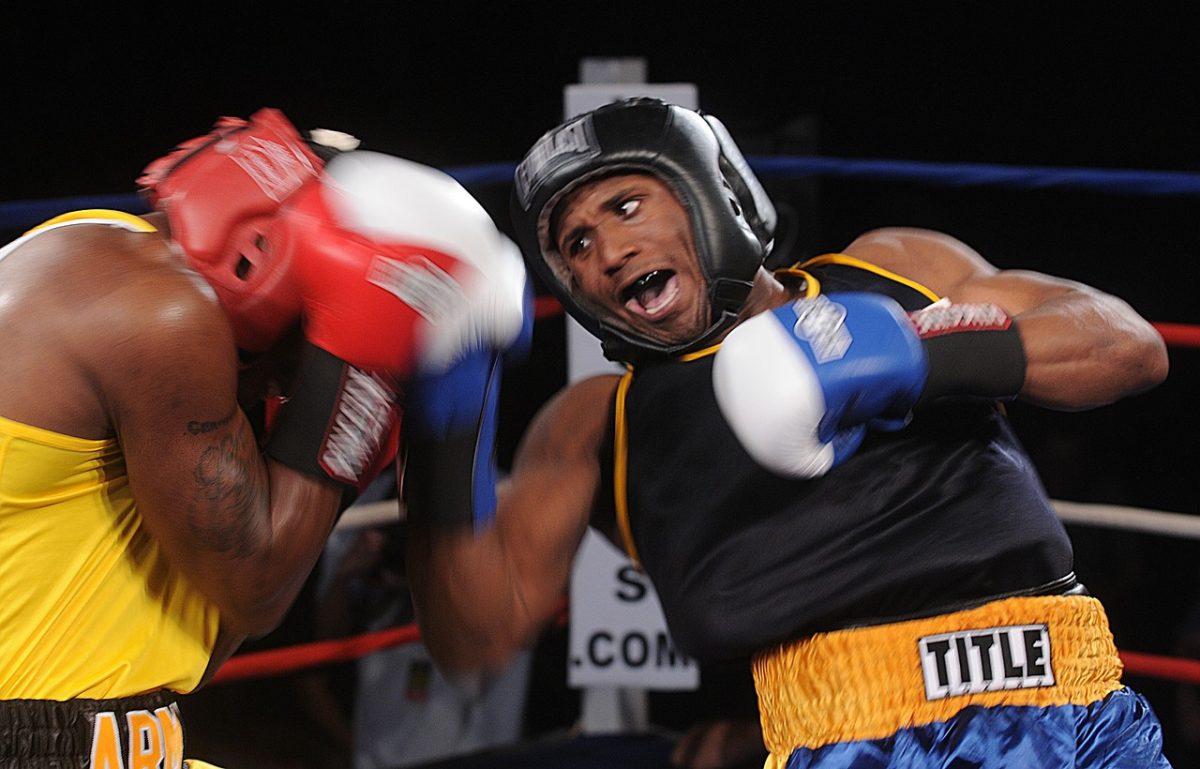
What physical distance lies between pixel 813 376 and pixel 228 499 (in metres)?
0.48

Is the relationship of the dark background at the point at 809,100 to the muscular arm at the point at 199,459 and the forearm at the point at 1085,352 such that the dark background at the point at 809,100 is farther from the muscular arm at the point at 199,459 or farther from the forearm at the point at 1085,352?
the muscular arm at the point at 199,459

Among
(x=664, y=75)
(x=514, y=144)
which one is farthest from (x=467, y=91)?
(x=664, y=75)

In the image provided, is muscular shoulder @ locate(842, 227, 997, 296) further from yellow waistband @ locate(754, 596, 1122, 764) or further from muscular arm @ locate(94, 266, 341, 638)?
muscular arm @ locate(94, 266, 341, 638)

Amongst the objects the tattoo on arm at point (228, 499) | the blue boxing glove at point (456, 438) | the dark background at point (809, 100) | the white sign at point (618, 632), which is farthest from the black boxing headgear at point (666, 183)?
the dark background at point (809, 100)

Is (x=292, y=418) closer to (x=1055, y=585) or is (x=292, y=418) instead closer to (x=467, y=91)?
(x=1055, y=585)

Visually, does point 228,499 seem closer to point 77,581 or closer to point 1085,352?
point 77,581

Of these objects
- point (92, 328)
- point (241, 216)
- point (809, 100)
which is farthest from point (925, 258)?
point (809, 100)

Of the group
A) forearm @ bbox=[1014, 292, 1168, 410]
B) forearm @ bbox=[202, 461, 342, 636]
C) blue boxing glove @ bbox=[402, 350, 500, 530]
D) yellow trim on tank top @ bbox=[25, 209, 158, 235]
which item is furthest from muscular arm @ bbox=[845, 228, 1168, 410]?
yellow trim on tank top @ bbox=[25, 209, 158, 235]

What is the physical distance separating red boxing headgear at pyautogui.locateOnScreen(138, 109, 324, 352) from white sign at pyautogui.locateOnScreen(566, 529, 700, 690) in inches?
53.2

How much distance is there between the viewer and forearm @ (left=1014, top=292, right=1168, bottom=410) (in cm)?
125

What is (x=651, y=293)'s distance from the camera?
1456mm

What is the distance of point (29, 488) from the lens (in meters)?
1.15

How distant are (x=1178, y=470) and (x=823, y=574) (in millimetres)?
2406

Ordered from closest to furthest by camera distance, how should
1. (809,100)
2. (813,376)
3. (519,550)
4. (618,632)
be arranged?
(813,376), (519,550), (618,632), (809,100)
